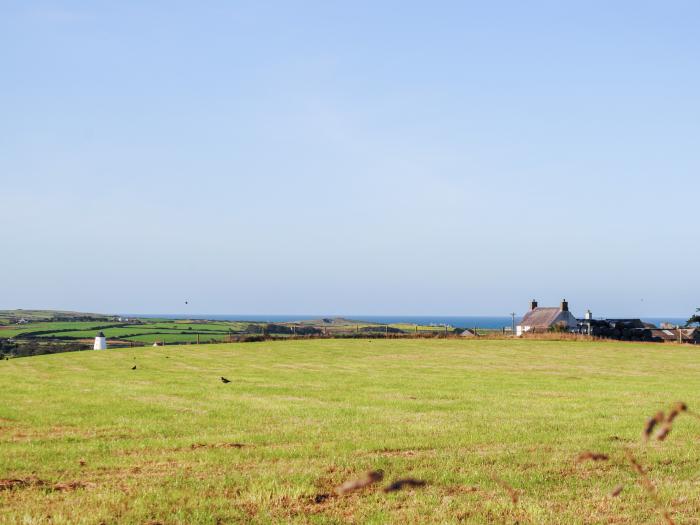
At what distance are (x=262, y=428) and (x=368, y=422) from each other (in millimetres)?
2795

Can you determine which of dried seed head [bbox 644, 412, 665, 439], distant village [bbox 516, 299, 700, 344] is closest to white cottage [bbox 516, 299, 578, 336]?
distant village [bbox 516, 299, 700, 344]

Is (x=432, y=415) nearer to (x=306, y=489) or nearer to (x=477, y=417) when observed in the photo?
(x=477, y=417)

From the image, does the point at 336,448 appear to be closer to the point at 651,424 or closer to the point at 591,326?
the point at 651,424

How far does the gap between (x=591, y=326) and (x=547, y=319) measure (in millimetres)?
12584

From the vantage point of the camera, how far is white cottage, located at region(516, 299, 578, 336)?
110m

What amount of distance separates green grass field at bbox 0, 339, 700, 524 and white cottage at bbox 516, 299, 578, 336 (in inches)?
3135

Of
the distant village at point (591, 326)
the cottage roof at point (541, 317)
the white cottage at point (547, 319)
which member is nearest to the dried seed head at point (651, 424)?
the distant village at point (591, 326)

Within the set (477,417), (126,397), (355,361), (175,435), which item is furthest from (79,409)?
(355,361)

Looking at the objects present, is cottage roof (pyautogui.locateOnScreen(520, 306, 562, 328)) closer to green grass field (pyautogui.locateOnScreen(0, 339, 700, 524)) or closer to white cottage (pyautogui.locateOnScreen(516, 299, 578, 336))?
white cottage (pyautogui.locateOnScreen(516, 299, 578, 336))

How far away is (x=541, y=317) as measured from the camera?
375ft

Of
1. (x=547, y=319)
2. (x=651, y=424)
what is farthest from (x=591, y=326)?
(x=651, y=424)

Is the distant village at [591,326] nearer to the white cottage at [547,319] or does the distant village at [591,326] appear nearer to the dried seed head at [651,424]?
the white cottage at [547,319]

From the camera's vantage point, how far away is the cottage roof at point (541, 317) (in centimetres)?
11112

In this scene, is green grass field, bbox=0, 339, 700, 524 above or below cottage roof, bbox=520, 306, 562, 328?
below
